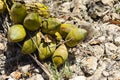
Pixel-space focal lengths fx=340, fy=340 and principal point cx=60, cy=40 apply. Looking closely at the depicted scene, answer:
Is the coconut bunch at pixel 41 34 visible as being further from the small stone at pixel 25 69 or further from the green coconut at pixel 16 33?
the small stone at pixel 25 69

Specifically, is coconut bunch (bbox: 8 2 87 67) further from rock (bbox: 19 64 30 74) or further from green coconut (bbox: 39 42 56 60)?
rock (bbox: 19 64 30 74)

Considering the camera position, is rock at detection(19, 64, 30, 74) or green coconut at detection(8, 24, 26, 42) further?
rock at detection(19, 64, 30, 74)

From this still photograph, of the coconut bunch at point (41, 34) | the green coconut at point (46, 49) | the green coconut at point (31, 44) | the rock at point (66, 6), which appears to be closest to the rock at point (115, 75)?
the coconut bunch at point (41, 34)

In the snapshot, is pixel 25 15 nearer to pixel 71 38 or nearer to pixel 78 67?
pixel 71 38

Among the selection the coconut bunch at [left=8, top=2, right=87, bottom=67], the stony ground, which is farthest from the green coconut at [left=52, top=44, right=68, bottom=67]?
the stony ground

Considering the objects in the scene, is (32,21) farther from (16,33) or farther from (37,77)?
(37,77)

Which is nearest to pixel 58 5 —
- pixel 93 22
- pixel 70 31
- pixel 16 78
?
pixel 93 22
